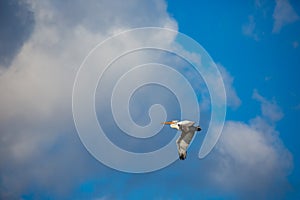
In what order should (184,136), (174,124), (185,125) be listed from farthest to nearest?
(174,124) → (184,136) → (185,125)

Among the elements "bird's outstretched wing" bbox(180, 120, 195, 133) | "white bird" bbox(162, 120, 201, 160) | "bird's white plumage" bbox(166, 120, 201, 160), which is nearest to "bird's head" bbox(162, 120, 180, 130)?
"white bird" bbox(162, 120, 201, 160)

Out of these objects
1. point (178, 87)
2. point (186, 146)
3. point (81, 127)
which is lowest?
point (186, 146)

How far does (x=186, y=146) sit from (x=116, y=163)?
14.1 metres

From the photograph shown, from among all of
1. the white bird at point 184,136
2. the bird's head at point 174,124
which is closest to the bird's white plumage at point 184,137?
the white bird at point 184,136

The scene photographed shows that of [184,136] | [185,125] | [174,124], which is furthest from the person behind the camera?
[174,124]

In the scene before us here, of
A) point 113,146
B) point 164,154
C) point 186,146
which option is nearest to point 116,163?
point 113,146

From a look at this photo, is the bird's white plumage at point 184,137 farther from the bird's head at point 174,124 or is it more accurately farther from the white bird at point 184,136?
the bird's head at point 174,124

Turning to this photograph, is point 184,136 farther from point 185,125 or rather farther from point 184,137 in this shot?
point 185,125

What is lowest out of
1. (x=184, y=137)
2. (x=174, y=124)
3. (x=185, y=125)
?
(x=184, y=137)

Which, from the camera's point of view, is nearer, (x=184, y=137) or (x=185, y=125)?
(x=185, y=125)

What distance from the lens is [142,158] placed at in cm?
8275

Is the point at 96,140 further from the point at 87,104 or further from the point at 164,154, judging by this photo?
the point at 164,154

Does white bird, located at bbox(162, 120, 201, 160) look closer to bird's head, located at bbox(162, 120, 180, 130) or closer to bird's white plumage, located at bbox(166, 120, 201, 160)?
bird's white plumage, located at bbox(166, 120, 201, 160)

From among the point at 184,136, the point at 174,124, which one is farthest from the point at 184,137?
the point at 174,124
